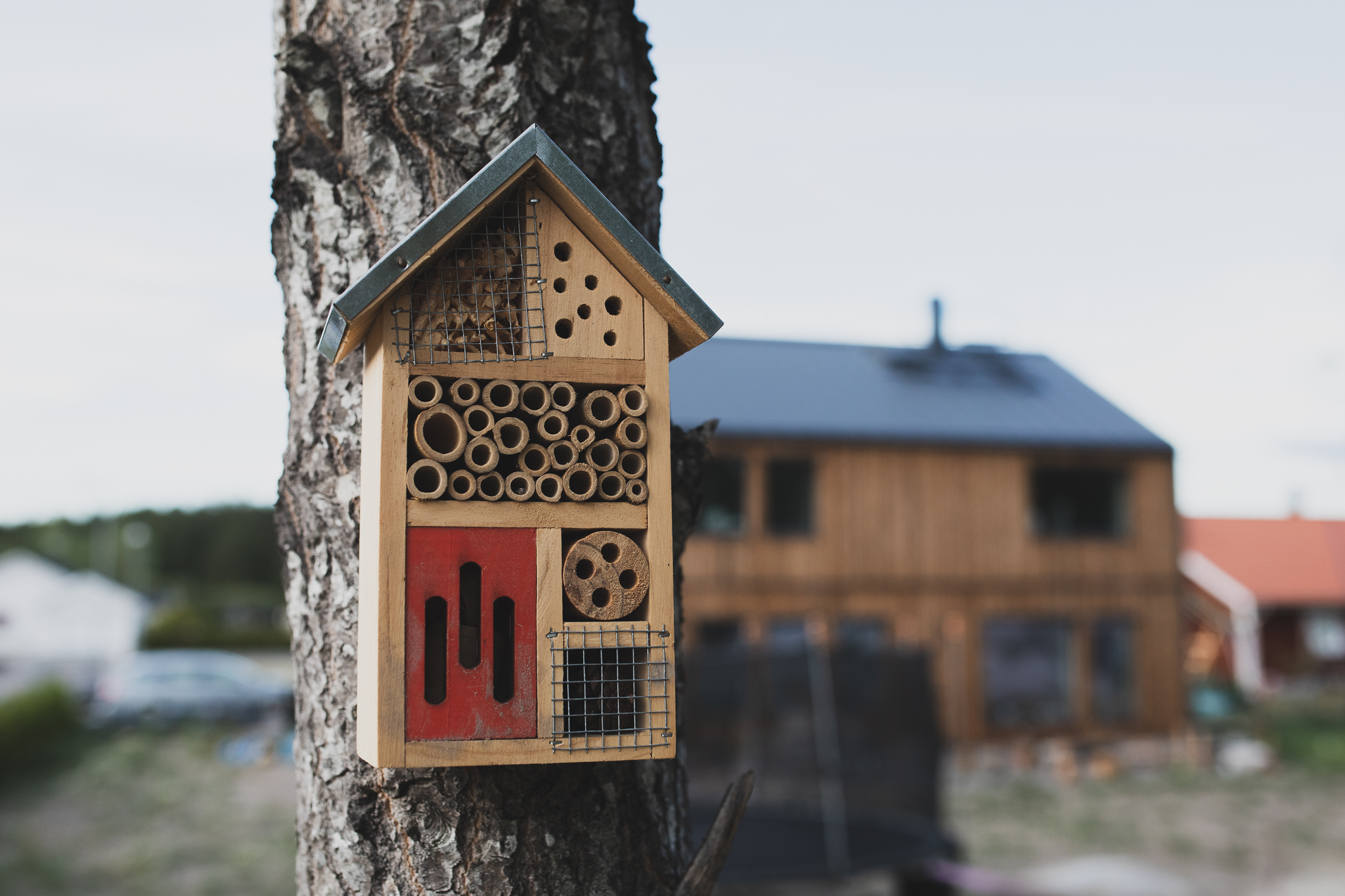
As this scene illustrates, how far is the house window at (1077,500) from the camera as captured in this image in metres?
16.8

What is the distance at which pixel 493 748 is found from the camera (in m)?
1.53

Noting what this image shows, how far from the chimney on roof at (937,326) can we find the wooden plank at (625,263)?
16.5 meters

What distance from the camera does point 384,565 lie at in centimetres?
152

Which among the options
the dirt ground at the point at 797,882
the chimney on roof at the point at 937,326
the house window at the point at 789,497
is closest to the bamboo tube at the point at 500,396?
the dirt ground at the point at 797,882

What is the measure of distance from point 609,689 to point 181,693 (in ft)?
62.8

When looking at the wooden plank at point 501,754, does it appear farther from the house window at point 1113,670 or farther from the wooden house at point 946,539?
Answer: the house window at point 1113,670

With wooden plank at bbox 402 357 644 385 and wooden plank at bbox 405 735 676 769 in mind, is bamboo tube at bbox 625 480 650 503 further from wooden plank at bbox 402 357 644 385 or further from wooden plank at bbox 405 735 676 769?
wooden plank at bbox 405 735 676 769

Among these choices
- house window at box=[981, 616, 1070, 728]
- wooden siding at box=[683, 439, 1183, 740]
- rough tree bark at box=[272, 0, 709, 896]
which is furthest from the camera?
house window at box=[981, 616, 1070, 728]

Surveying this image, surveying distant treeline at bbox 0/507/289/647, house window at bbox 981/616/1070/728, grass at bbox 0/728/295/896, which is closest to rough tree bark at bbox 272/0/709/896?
grass at bbox 0/728/295/896

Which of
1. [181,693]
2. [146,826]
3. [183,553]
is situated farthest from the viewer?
[183,553]

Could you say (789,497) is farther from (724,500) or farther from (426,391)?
(426,391)

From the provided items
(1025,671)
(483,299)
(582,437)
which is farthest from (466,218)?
(1025,671)

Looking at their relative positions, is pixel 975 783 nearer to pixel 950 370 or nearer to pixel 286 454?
pixel 950 370

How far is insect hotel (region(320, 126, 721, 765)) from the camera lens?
1.53 meters
